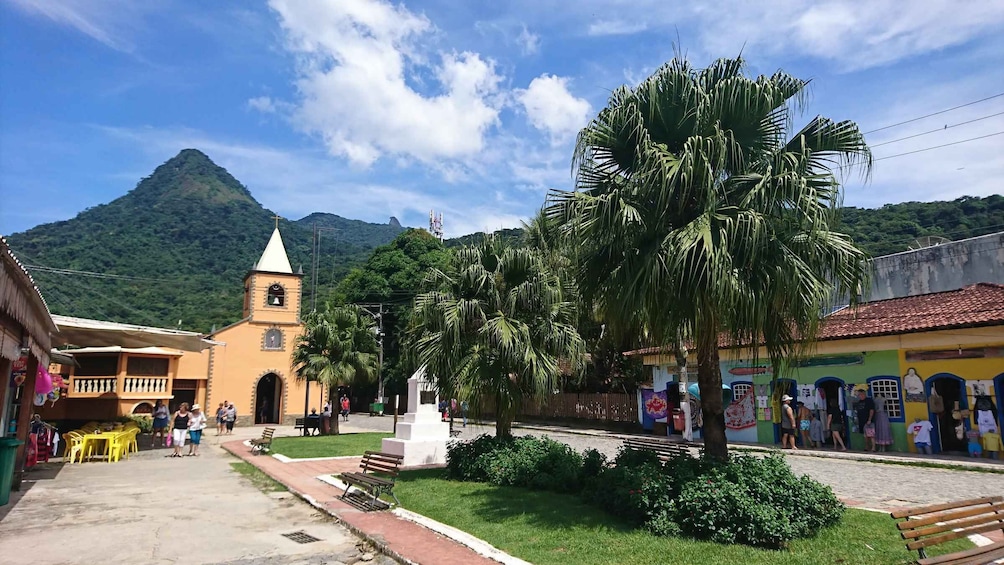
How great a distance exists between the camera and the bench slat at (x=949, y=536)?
17.1 ft

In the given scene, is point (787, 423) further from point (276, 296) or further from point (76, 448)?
point (276, 296)

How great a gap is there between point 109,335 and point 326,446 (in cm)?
738

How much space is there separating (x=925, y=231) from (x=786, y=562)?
36185mm

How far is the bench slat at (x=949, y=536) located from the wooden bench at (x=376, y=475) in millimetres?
6929

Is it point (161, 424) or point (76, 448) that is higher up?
point (161, 424)

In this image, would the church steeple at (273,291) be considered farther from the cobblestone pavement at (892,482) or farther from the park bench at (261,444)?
the cobblestone pavement at (892,482)

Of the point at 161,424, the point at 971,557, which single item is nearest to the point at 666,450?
the point at 971,557

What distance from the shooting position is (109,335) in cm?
1655

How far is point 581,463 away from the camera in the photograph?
34.9ft

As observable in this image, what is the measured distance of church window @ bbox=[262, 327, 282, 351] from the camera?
123ft

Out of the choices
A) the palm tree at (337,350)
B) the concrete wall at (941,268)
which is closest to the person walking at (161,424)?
the palm tree at (337,350)

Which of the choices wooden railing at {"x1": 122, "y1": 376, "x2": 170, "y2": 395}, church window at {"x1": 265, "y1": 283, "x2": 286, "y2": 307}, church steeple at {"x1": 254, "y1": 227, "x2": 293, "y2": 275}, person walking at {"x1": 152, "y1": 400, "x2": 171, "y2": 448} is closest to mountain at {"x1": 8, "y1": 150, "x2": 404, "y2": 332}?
church steeple at {"x1": 254, "y1": 227, "x2": 293, "y2": 275}

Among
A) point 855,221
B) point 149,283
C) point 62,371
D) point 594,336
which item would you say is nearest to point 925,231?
point 855,221

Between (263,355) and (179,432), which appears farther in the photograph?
(263,355)
